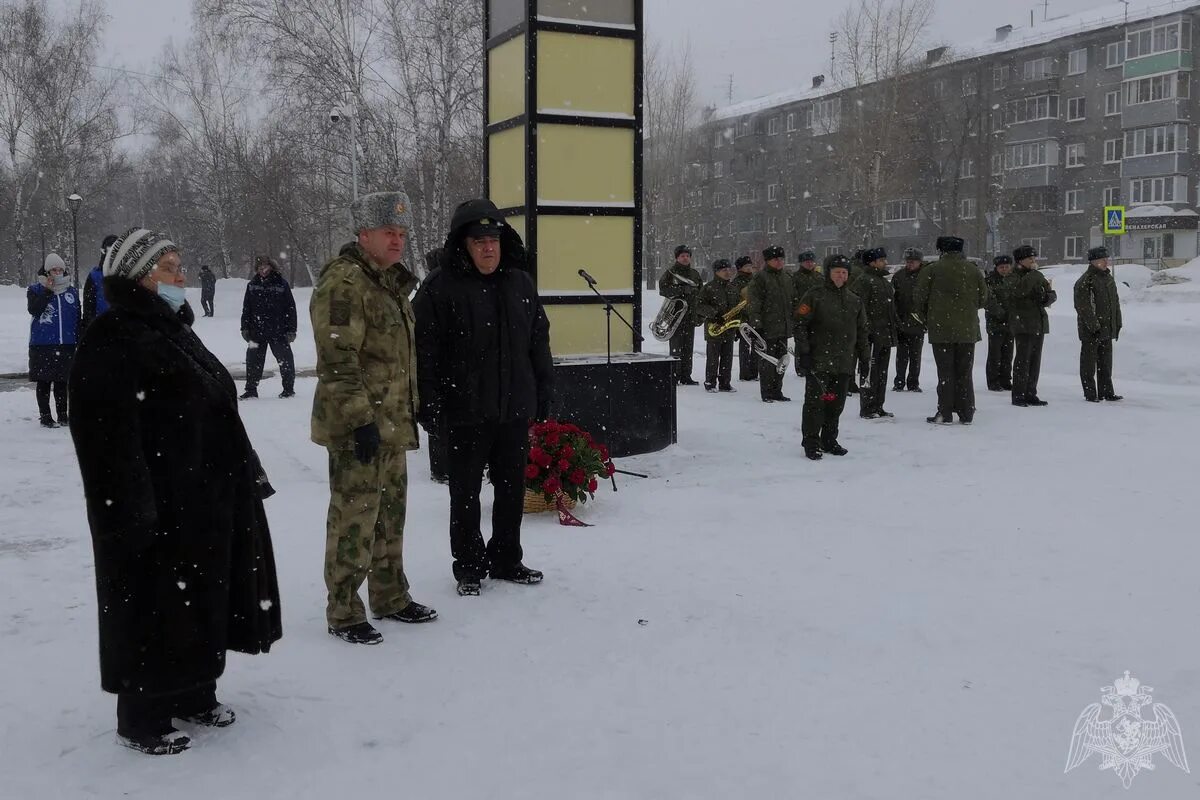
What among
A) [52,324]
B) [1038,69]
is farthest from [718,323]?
[1038,69]

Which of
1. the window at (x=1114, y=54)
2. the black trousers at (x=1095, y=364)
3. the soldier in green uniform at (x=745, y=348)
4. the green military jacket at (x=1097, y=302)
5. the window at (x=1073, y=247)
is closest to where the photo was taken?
the green military jacket at (x=1097, y=302)

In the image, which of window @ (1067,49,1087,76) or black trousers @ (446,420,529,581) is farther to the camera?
window @ (1067,49,1087,76)

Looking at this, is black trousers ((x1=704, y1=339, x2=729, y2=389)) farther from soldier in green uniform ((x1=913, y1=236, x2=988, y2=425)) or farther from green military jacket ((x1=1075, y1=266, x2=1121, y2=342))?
green military jacket ((x1=1075, y1=266, x2=1121, y2=342))

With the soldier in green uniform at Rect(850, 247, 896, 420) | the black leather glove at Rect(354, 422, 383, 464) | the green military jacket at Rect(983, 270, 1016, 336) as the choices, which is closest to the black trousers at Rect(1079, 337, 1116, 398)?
the green military jacket at Rect(983, 270, 1016, 336)

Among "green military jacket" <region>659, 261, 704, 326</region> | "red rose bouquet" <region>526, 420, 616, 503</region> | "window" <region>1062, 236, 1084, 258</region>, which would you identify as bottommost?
"red rose bouquet" <region>526, 420, 616, 503</region>

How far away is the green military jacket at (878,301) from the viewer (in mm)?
12258

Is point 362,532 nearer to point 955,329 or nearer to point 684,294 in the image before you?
point 955,329

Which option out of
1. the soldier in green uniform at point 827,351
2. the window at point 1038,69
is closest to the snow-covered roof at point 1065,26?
the window at point 1038,69

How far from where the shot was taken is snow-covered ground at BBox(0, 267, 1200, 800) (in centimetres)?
331

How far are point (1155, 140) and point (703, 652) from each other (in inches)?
1924

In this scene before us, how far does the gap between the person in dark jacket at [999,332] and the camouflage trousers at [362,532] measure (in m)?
10.5

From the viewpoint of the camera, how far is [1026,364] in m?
12.2

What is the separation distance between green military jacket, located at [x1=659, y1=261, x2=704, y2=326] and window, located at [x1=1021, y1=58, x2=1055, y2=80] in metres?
42.1

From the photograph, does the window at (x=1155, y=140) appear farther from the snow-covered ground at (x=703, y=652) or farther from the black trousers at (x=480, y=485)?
the black trousers at (x=480, y=485)
